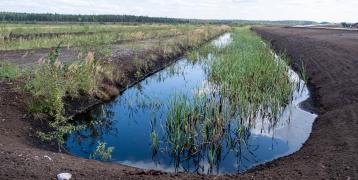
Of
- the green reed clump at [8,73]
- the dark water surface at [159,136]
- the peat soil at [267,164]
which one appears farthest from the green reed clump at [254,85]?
the green reed clump at [8,73]

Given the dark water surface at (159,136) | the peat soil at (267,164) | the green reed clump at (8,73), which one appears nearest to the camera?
A: the peat soil at (267,164)

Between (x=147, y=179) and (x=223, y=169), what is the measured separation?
8.11ft

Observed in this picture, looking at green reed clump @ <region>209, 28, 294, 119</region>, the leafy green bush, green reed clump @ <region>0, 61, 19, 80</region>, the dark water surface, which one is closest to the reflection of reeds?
green reed clump @ <region>209, 28, 294, 119</region>

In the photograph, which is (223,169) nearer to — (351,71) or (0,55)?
(351,71)

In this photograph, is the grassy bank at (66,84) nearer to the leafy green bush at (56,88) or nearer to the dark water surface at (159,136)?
the leafy green bush at (56,88)

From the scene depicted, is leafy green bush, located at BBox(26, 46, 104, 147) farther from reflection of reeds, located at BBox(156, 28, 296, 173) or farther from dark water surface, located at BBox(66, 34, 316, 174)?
reflection of reeds, located at BBox(156, 28, 296, 173)

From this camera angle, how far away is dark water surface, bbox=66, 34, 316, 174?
349 inches

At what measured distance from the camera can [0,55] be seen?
62.4ft

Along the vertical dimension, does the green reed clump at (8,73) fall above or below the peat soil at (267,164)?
above

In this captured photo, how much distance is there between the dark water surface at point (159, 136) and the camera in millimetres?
8859

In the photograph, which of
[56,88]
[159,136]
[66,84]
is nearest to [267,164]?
[159,136]

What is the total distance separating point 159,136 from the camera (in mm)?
10297

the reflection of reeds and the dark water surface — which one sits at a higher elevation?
the reflection of reeds

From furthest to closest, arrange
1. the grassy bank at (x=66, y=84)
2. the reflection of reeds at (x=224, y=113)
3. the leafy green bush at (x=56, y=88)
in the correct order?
the grassy bank at (x=66, y=84)
the leafy green bush at (x=56, y=88)
the reflection of reeds at (x=224, y=113)
